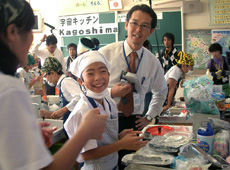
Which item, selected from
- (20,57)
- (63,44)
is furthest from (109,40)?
(20,57)

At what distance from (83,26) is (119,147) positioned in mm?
5287

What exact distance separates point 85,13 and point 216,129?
5333 millimetres

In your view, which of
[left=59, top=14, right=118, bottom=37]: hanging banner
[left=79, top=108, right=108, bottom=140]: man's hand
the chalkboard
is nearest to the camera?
A: [left=79, top=108, right=108, bottom=140]: man's hand

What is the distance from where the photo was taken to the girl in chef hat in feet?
3.94

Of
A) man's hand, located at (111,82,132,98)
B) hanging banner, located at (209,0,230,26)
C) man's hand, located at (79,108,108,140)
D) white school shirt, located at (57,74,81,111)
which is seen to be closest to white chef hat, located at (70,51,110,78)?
man's hand, located at (111,82,132,98)

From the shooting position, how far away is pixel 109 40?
19.2 feet

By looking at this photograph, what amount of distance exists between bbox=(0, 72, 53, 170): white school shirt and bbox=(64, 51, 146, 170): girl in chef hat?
668mm

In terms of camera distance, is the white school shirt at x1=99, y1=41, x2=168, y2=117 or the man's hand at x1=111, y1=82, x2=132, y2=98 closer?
the man's hand at x1=111, y1=82, x2=132, y2=98

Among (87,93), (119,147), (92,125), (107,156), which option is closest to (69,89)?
(87,93)

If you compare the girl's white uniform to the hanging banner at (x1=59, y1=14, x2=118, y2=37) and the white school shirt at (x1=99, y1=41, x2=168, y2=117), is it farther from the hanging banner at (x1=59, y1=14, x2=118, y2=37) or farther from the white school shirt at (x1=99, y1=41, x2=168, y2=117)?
the hanging banner at (x1=59, y1=14, x2=118, y2=37)

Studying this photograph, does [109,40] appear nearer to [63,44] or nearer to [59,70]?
[63,44]

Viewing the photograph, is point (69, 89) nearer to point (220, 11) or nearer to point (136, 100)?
point (136, 100)

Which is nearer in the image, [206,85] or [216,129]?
[216,129]

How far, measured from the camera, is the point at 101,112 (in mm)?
1345
